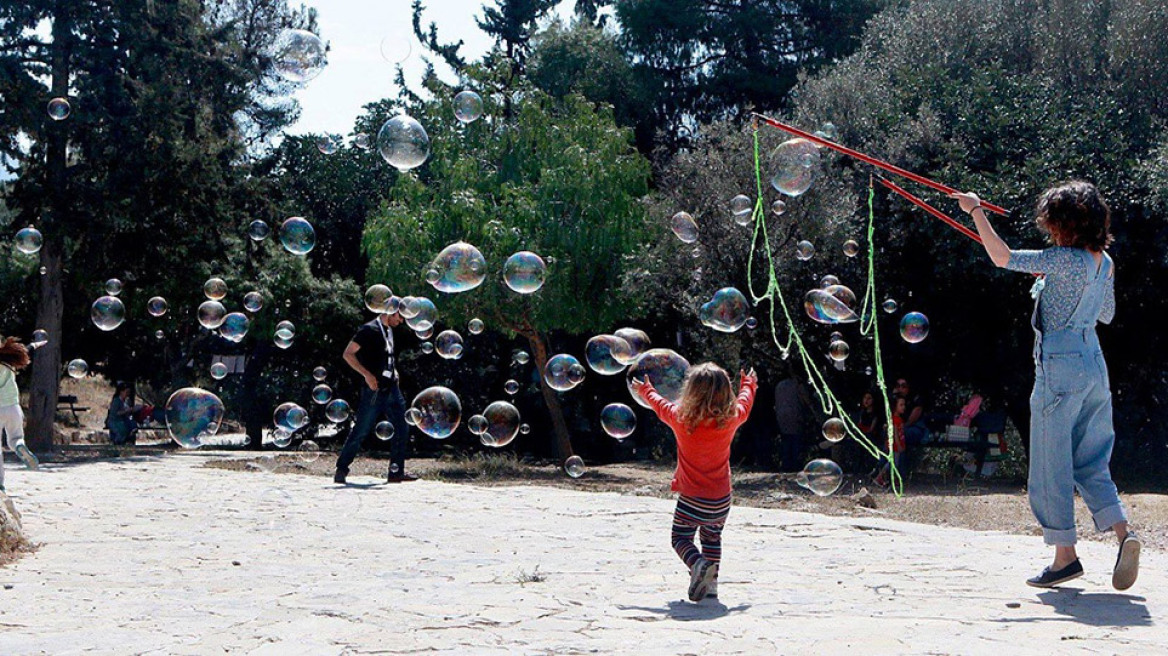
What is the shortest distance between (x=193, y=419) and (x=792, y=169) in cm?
564

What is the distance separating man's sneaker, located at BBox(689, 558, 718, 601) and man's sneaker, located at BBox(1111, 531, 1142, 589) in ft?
5.84

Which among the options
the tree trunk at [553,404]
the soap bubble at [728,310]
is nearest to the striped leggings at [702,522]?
the soap bubble at [728,310]

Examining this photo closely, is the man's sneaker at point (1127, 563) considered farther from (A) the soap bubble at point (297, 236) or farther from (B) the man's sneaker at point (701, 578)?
(A) the soap bubble at point (297, 236)

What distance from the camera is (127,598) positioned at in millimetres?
5500

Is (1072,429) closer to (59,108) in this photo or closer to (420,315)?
(420,315)

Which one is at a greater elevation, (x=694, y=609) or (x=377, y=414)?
(x=377, y=414)

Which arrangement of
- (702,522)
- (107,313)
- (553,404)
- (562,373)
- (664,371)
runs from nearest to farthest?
(702,522) < (664,371) < (562,373) < (107,313) < (553,404)

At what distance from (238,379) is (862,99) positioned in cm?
1687

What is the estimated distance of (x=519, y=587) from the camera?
5.77 m

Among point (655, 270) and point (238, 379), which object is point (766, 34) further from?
point (238, 379)

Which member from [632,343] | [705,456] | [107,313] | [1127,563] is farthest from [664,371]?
[107,313]

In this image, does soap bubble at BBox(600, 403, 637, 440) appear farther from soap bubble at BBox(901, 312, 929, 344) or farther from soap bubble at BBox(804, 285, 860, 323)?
soap bubble at BBox(901, 312, 929, 344)

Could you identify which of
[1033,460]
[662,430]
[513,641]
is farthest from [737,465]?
[513,641]

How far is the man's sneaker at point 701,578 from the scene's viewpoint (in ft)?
17.5
